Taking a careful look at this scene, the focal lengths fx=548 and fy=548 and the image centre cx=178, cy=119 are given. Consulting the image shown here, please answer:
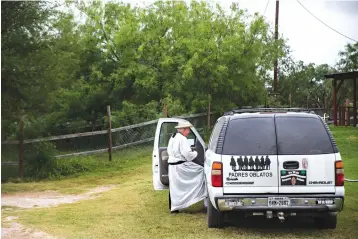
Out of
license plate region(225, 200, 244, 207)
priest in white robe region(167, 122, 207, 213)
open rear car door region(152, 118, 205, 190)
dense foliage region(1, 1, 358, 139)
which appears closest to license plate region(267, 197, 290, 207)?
license plate region(225, 200, 244, 207)

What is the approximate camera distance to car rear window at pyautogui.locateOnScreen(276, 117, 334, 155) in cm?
618

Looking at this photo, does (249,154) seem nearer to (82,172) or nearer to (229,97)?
(82,172)

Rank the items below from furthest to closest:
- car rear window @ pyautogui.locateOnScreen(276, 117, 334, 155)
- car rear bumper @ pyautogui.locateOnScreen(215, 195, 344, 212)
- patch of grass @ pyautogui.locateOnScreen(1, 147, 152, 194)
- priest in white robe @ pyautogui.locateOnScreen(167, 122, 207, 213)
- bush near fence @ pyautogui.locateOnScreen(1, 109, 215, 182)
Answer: bush near fence @ pyautogui.locateOnScreen(1, 109, 215, 182), patch of grass @ pyautogui.locateOnScreen(1, 147, 152, 194), priest in white robe @ pyautogui.locateOnScreen(167, 122, 207, 213), car rear window @ pyautogui.locateOnScreen(276, 117, 334, 155), car rear bumper @ pyautogui.locateOnScreen(215, 195, 344, 212)

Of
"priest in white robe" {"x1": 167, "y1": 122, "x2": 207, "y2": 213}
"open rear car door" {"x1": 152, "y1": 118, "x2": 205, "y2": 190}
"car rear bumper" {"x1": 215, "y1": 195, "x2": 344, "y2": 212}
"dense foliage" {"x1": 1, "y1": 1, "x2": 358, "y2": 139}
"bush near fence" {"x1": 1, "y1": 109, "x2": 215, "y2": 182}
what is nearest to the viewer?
"car rear bumper" {"x1": 215, "y1": 195, "x2": 344, "y2": 212}

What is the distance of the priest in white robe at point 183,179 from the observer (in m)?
7.88

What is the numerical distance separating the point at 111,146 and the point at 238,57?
247 inches

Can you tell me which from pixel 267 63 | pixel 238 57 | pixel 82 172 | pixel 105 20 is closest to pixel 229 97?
pixel 238 57

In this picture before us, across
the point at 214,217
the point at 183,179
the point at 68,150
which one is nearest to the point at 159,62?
the point at 68,150

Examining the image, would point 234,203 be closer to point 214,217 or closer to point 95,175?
point 214,217

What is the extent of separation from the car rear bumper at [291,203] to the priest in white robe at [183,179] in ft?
5.81

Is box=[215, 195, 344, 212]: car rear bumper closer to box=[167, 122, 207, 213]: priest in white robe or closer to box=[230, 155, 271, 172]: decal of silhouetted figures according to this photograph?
box=[230, 155, 271, 172]: decal of silhouetted figures

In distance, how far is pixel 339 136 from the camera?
18.2 metres

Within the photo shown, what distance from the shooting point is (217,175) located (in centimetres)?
616

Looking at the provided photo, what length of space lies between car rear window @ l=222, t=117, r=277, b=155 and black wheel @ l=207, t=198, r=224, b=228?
94 cm
